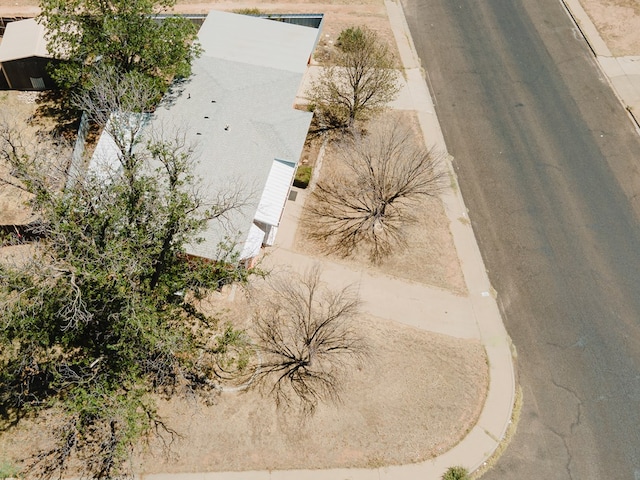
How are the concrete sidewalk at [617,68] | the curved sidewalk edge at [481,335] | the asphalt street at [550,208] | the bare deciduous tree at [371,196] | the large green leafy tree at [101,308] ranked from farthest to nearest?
the concrete sidewalk at [617,68], the bare deciduous tree at [371,196], the asphalt street at [550,208], the curved sidewalk edge at [481,335], the large green leafy tree at [101,308]

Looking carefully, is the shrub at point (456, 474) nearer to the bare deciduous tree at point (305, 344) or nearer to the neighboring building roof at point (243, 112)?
the bare deciduous tree at point (305, 344)

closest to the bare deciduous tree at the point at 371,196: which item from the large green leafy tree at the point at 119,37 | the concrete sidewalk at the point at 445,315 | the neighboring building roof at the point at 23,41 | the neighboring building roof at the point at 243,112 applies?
the concrete sidewalk at the point at 445,315

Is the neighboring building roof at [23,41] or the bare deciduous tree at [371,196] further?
the neighboring building roof at [23,41]

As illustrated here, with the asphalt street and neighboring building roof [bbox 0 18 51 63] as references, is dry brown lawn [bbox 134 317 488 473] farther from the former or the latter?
neighboring building roof [bbox 0 18 51 63]

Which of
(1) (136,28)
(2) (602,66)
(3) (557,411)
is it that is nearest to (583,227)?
(3) (557,411)

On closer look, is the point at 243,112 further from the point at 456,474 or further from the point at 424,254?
the point at 456,474

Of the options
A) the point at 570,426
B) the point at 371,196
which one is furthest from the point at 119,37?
the point at 570,426

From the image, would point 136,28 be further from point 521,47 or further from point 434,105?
point 521,47
